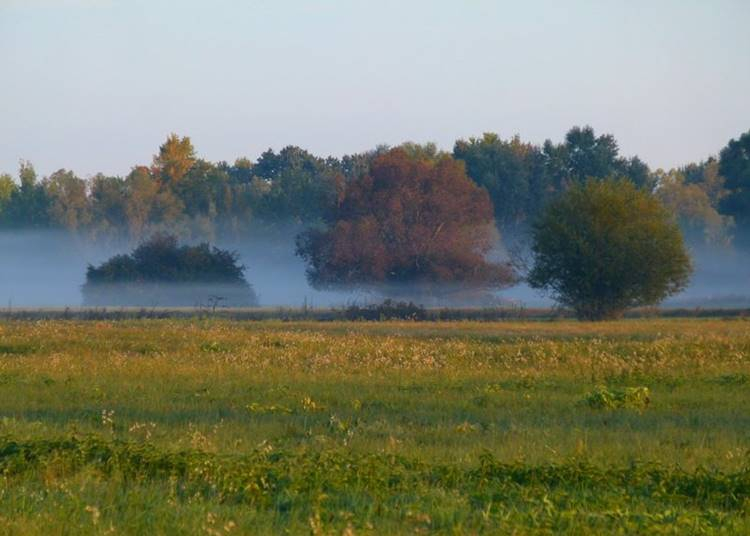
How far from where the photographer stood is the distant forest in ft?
311

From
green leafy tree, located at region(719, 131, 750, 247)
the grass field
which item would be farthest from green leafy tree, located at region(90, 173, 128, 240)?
the grass field

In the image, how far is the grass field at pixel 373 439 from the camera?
26.9ft

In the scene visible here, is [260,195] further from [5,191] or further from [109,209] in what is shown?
[5,191]

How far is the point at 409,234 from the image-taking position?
78.5 m

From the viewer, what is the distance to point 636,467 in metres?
9.80

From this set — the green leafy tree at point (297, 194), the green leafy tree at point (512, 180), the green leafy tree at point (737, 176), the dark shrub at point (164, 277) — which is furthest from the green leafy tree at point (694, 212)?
the dark shrub at point (164, 277)

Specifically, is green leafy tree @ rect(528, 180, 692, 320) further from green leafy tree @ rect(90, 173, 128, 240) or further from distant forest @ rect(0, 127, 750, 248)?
green leafy tree @ rect(90, 173, 128, 240)

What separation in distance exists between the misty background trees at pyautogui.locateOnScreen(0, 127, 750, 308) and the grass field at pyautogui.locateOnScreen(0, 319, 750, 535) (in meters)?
67.0

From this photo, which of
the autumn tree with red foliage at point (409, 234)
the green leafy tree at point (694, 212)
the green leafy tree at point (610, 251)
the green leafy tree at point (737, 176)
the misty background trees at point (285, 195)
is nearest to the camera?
the green leafy tree at point (610, 251)

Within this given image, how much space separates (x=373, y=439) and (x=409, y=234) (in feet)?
Result: 217

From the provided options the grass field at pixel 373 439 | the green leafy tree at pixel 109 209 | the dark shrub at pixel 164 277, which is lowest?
the grass field at pixel 373 439

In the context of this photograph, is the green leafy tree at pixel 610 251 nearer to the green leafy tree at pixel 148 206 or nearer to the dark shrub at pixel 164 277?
the dark shrub at pixel 164 277

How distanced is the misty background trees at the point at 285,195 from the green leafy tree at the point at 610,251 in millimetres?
37025

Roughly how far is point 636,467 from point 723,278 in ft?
318
